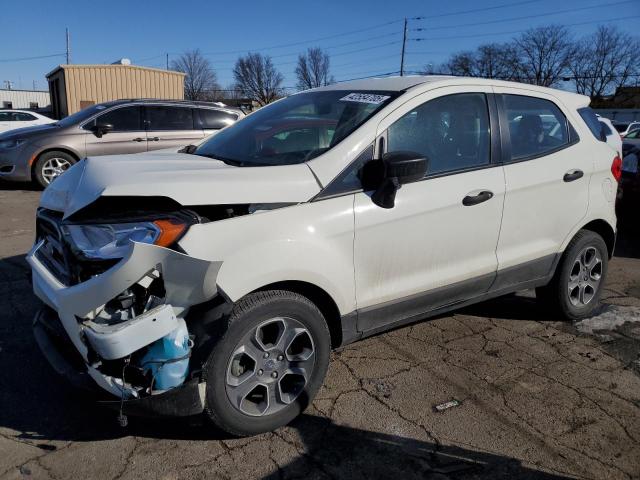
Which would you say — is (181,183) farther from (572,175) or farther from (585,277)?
(585,277)

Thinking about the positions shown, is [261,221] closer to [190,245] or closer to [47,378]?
[190,245]

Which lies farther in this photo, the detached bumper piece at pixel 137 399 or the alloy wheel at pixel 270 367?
the alloy wheel at pixel 270 367

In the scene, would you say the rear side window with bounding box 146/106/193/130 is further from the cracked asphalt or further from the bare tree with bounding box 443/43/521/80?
the bare tree with bounding box 443/43/521/80

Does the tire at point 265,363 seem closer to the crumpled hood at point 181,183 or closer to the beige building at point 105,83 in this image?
the crumpled hood at point 181,183

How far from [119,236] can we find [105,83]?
24.2 m

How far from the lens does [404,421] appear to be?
2.85m

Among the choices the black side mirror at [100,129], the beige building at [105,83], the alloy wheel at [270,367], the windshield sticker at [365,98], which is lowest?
the alloy wheel at [270,367]

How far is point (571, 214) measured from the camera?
12.7 feet

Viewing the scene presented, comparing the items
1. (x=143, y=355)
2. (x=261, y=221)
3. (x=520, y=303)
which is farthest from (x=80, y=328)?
(x=520, y=303)

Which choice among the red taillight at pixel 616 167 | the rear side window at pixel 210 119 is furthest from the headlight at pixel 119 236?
the rear side window at pixel 210 119

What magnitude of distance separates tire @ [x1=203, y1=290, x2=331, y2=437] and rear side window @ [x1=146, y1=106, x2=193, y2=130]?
320 inches

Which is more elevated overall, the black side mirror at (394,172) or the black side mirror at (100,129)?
the black side mirror at (100,129)

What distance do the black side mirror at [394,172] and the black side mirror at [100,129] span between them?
782 cm

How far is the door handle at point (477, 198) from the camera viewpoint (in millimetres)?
3240
